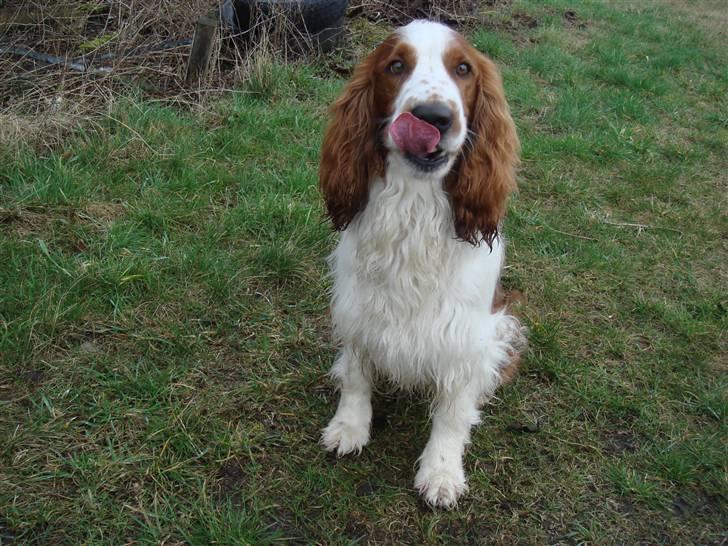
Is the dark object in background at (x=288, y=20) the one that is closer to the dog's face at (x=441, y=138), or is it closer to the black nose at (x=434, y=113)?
the dog's face at (x=441, y=138)

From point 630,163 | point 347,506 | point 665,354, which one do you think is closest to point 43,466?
point 347,506

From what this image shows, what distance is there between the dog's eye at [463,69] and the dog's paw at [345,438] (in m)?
1.42

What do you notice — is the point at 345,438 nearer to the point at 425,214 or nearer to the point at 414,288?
the point at 414,288

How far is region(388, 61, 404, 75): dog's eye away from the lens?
218 cm

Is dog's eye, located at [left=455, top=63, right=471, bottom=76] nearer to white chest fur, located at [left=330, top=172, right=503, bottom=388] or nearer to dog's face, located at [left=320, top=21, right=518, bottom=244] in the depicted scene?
dog's face, located at [left=320, top=21, right=518, bottom=244]

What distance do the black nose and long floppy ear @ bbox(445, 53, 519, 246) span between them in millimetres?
298

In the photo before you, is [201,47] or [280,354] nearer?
[280,354]

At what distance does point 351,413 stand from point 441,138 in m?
1.23

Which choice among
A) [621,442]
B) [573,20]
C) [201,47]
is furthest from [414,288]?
[573,20]

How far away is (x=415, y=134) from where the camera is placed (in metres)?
1.98

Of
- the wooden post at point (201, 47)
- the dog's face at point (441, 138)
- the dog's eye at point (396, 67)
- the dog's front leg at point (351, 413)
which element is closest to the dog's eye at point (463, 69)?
the dog's face at point (441, 138)

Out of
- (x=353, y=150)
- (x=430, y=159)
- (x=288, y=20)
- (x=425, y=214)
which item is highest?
(x=430, y=159)

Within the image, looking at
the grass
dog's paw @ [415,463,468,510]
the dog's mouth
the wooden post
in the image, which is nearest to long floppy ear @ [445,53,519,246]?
the dog's mouth

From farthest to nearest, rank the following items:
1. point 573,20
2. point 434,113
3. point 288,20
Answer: point 573,20, point 288,20, point 434,113
